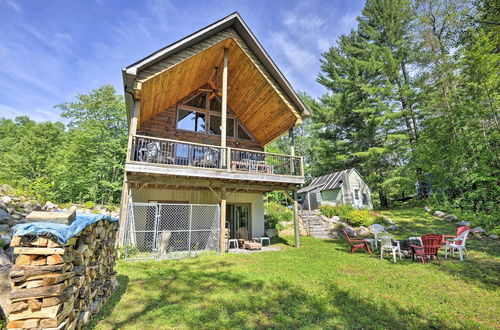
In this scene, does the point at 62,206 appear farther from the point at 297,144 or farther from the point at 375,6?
the point at 375,6

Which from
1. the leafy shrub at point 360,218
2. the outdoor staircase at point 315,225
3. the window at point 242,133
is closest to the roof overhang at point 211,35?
the window at point 242,133

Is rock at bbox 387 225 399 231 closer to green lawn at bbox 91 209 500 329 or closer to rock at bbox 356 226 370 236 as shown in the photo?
rock at bbox 356 226 370 236

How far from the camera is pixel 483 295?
428cm

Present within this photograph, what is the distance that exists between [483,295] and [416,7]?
21.7 m

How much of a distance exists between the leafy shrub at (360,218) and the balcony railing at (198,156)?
5930 mm

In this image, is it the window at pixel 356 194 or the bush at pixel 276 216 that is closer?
the bush at pixel 276 216

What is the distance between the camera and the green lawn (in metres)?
3.33

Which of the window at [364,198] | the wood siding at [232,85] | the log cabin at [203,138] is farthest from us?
the window at [364,198]

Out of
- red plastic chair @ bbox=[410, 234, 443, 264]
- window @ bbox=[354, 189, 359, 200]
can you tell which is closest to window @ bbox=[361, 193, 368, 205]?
window @ bbox=[354, 189, 359, 200]

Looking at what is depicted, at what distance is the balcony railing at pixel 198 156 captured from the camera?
786 cm

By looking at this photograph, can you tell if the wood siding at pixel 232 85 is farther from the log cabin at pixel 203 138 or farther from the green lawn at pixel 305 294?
the green lawn at pixel 305 294

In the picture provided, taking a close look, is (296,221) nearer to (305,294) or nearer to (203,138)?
(305,294)

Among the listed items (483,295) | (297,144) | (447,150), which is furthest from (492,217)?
(297,144)

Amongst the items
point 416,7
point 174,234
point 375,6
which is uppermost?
point 375,6
